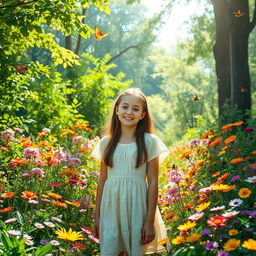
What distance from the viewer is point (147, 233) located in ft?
8.14

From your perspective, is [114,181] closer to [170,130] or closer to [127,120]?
[127,120]

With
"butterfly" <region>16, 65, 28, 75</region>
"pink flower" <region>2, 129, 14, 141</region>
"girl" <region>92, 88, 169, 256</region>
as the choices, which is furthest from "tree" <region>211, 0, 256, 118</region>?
"girl" <region>92, 88, 169, 256</region>

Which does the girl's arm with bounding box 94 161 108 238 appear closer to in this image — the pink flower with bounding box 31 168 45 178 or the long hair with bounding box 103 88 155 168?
the long hair with bounding box 103 88 155 168

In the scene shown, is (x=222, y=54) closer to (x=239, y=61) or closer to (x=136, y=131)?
(x=239, y=61)

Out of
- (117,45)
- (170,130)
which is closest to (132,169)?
(170,130)

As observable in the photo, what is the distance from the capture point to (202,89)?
78.2 feet

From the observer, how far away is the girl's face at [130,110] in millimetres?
2648

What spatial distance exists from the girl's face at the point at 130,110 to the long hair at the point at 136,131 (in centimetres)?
4

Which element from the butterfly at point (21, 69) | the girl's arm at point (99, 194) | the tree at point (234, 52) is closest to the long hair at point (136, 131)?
the girl's arm at point (99, 194)

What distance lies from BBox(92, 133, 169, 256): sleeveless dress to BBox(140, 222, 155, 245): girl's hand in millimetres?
26

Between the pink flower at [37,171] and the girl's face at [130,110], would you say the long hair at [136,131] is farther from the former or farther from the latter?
the pink flower at [37,171]

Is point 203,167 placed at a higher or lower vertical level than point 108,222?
higher

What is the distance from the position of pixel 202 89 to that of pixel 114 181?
71.7 ft

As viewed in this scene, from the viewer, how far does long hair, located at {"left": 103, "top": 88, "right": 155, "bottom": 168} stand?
2615 mm
